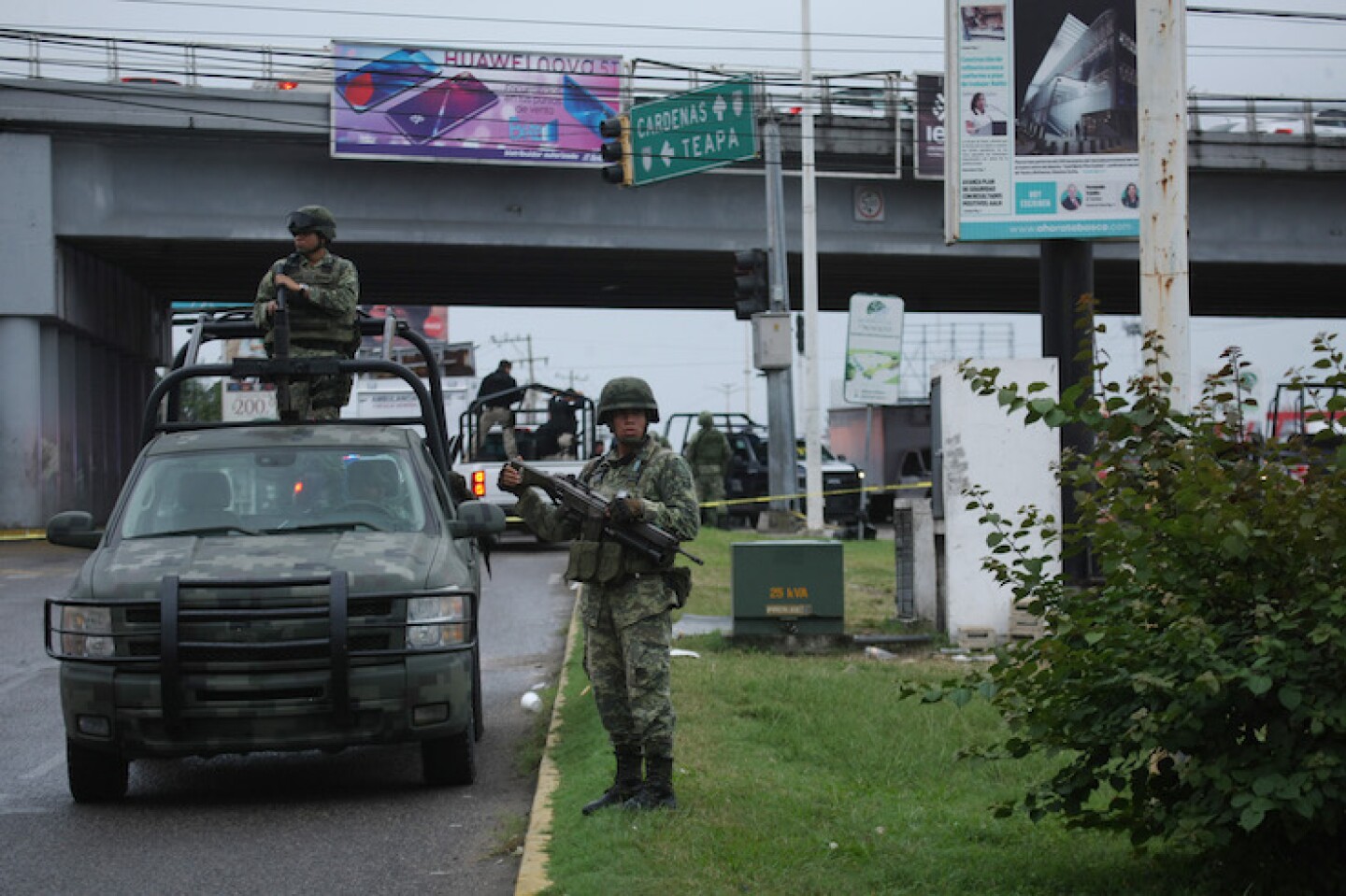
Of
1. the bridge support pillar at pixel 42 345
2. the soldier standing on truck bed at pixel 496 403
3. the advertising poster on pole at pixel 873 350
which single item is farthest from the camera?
the bridge support pillar at pixel 42 345

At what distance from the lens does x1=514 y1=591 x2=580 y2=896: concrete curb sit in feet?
19.0

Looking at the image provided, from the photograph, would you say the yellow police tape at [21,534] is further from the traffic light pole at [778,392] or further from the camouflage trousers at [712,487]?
the traffic light pole at [778,392]

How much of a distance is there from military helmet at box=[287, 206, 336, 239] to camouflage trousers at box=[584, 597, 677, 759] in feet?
13.4

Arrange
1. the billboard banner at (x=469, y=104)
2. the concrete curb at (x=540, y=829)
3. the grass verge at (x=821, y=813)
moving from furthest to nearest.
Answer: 1. the billboard banner at (x=469, y=104)
2. the concrete curb at (x=540, y=829)
3. the grass verge at (x=821, y=813)

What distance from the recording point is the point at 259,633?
7359 mm

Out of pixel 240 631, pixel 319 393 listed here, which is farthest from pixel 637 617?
pixel 319 393

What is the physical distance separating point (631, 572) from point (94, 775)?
2.82 m

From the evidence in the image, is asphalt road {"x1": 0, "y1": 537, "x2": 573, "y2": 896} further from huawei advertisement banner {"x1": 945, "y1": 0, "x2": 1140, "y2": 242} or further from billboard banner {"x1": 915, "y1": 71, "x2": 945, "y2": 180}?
billboard banner {"x1": 915, "y1": 71, "x2": 945, "y2": 180}

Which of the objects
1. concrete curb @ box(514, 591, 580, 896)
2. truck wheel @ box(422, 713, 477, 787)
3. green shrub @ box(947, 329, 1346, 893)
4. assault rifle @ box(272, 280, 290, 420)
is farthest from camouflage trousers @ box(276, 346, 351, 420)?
green shrub @ box(947, 329, 1346, 893)

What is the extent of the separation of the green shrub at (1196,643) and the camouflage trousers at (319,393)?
5.45 metres

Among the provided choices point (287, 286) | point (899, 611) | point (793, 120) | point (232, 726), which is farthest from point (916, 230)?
point (232, 726)

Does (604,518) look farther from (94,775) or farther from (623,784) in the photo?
(94,775)

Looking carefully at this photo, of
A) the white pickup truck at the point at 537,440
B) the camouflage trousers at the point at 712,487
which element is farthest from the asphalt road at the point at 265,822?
the camouflage trousers at the point at 712,487

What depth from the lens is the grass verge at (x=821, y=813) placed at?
555 cm
